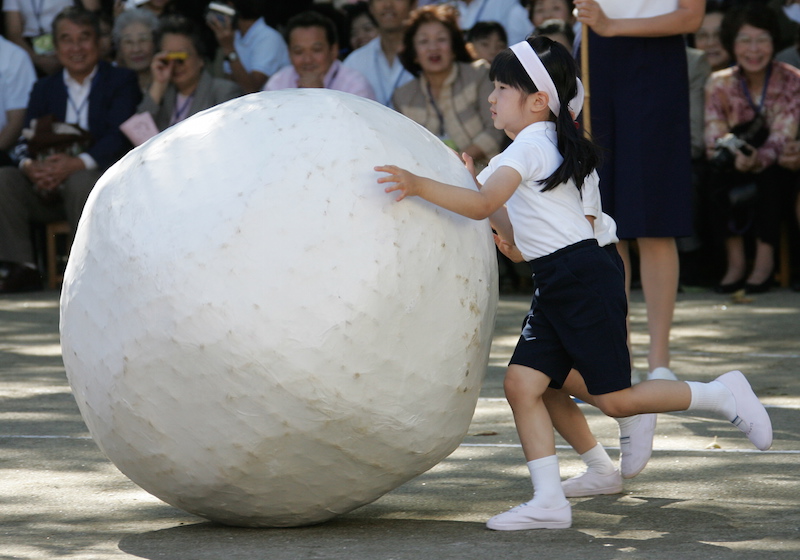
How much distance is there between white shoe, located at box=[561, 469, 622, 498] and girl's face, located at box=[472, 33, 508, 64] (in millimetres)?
6503

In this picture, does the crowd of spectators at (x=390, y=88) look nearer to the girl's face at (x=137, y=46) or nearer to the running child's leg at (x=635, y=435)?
the girl's face at (x=137, y=46)

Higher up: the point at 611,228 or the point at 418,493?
the point at 611,228

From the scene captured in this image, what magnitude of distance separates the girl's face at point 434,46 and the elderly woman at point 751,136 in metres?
2.05

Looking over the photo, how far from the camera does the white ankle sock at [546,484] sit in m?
3.76

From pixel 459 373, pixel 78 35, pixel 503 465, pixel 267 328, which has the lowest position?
pixel 503 465

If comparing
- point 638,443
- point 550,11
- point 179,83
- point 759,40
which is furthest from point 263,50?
point 638,443

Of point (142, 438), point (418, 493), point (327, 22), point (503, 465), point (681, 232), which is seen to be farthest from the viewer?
point (327, 22)

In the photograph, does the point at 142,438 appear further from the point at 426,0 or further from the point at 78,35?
the point at 426,0

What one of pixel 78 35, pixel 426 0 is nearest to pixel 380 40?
pixel 426 0

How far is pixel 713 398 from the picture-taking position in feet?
13.4

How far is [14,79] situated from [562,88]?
769cm

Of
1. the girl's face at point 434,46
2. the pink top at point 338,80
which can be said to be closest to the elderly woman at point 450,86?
the girl's face at point 434,46

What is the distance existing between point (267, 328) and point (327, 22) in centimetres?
675

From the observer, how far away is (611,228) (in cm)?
435
